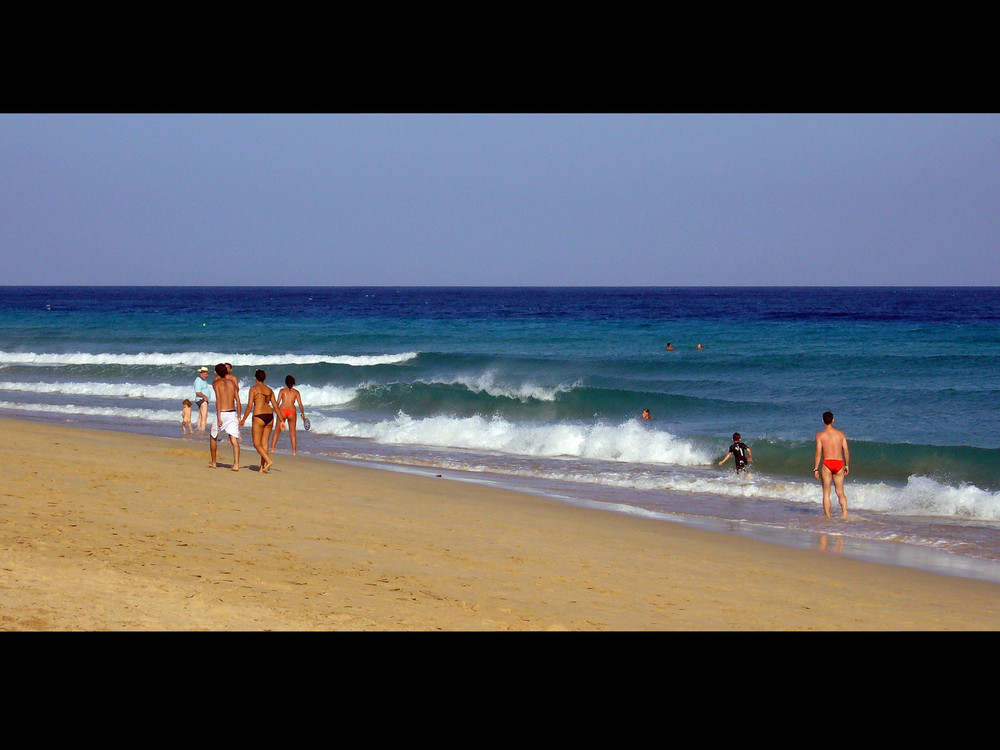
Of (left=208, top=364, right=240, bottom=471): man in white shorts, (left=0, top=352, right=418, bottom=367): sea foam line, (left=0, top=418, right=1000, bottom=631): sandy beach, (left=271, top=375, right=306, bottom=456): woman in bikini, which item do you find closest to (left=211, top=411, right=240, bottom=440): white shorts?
(left=208, top=364, right=240, bottom=471): man in white shorts

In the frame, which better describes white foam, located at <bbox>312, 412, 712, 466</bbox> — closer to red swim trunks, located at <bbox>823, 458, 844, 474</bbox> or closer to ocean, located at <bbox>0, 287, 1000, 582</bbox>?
ocean, located at <bbox>0, 287, 1000, 582</bbox>

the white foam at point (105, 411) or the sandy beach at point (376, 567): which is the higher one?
the sandy beach at point (376, 567)

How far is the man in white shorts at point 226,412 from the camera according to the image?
1263 cm

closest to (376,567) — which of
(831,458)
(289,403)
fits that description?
(831,458)

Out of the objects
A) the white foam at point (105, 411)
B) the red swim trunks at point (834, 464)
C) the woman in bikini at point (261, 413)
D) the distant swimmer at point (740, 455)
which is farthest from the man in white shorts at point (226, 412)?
the white foam at point (105, 411)

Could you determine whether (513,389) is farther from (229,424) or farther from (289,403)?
(229,424)

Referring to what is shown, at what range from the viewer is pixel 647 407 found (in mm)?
23797

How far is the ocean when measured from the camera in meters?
13.3

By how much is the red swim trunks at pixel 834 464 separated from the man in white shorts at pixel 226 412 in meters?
8.11

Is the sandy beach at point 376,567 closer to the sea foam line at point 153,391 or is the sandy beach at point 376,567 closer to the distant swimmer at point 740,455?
the distant swimmer at point 740,455

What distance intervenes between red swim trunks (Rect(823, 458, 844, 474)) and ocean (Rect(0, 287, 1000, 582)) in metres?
0.68
